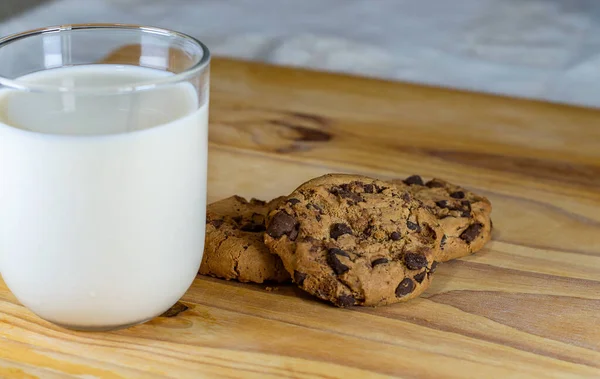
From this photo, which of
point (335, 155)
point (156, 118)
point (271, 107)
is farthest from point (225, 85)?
point (156, 118)

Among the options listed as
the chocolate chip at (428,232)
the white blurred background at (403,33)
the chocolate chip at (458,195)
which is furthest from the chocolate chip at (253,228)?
the white blurred background at (403,33)

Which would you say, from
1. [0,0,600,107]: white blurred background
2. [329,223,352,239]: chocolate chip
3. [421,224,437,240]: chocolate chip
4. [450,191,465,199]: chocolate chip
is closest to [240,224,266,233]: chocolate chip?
[329,223,352,239]: chocolate chip

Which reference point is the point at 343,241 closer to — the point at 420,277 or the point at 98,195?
the point at 420,277

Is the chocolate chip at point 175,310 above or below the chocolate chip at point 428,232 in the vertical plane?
below

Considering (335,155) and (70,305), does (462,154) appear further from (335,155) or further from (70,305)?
(70,305)

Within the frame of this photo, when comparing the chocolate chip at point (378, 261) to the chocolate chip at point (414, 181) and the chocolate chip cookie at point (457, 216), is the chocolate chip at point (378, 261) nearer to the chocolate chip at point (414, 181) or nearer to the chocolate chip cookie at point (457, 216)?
the chocolate chip cookie at point (457, 216)

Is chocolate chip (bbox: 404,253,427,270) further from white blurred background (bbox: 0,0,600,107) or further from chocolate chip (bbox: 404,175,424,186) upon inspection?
white blurred background (bbox: 0,0,600,107)

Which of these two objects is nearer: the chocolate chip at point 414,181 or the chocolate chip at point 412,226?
the chocolate chip at point 412,226
